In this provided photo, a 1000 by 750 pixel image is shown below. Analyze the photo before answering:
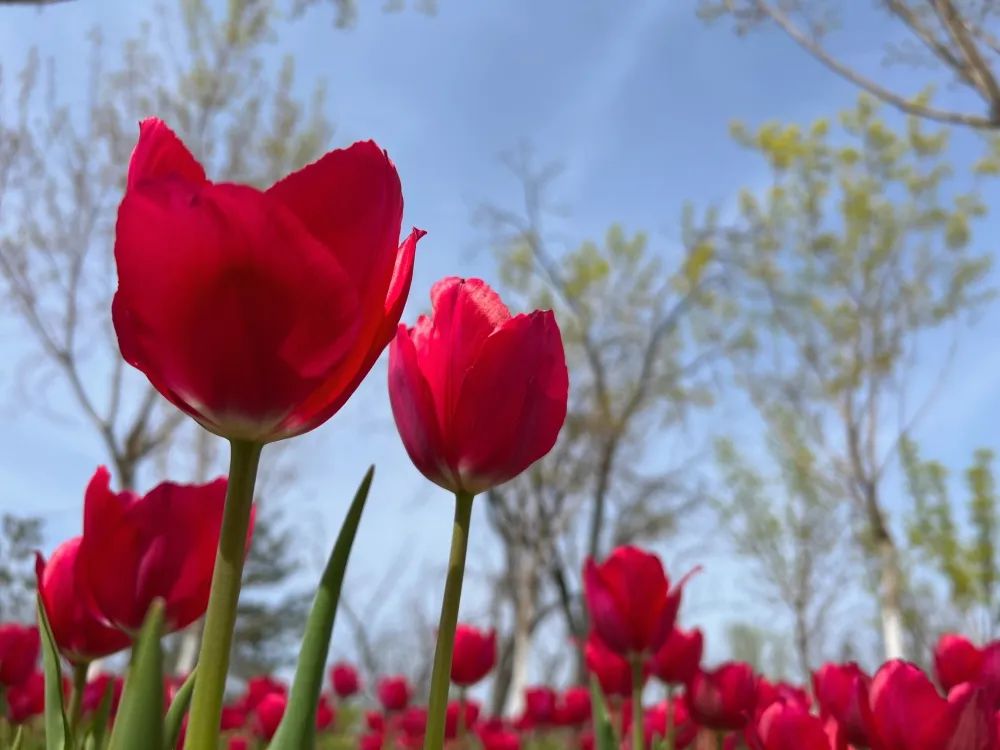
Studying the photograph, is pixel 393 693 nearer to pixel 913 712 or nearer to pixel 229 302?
pixel 913 712

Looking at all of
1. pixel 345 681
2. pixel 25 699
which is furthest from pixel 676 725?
pixel 345 681

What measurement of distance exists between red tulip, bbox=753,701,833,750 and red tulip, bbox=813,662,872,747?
45 mm

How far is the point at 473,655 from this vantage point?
176 centimetres

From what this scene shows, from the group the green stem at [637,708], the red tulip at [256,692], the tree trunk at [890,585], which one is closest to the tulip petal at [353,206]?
the green stem at [637,708]

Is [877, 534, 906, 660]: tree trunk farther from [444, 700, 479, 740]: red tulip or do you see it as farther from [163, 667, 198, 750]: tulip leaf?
[163, 667, 198, 750]: tulip leaf

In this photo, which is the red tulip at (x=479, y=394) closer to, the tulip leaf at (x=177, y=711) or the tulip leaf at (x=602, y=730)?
the tulip leaf at (x=177, y=711)

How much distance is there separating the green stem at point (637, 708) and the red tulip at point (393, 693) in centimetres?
178

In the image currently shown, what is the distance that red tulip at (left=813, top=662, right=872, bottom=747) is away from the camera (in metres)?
0.81

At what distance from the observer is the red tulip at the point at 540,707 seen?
2398 millimetres

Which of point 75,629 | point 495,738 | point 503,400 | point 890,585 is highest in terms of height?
point 890,585

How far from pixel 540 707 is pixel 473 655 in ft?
2.52

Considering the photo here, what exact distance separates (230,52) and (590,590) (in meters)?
9.00

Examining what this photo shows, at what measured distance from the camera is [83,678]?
0.78 metres

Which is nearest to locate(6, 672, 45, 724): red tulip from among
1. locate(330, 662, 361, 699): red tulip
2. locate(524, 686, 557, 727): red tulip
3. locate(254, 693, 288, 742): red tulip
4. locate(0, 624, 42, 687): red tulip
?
locate(0, 624, 42, 687): red tulip
